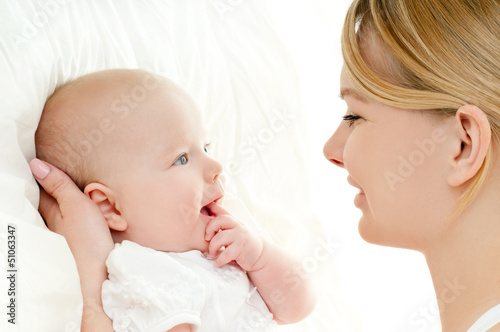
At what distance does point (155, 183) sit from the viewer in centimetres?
125

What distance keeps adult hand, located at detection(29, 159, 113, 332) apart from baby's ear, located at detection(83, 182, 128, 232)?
0.02 meters

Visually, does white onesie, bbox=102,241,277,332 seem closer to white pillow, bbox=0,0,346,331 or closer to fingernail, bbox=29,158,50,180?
white pillow, bbox=0,0,346,331

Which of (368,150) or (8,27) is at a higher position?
(8,27)

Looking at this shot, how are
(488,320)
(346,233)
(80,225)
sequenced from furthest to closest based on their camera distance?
(346,233)
(80,225)
(488,320)

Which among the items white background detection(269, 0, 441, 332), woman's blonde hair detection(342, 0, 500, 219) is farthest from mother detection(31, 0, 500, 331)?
white background detection(269, 0, 441, 332)

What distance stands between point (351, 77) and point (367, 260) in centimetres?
91

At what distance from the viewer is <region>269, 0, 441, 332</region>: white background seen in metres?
1.88

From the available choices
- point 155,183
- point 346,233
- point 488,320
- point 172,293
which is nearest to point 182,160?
point 155,183

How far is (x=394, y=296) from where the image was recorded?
1.94 meters

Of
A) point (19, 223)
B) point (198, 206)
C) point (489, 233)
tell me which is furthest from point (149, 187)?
point (489, 233)

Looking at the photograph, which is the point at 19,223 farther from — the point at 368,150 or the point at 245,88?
the point at 245,88

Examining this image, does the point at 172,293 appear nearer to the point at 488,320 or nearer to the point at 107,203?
the point at 107,203

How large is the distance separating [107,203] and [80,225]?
0.08 metres

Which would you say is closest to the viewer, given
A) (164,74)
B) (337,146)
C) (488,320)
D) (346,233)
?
(488,320)
